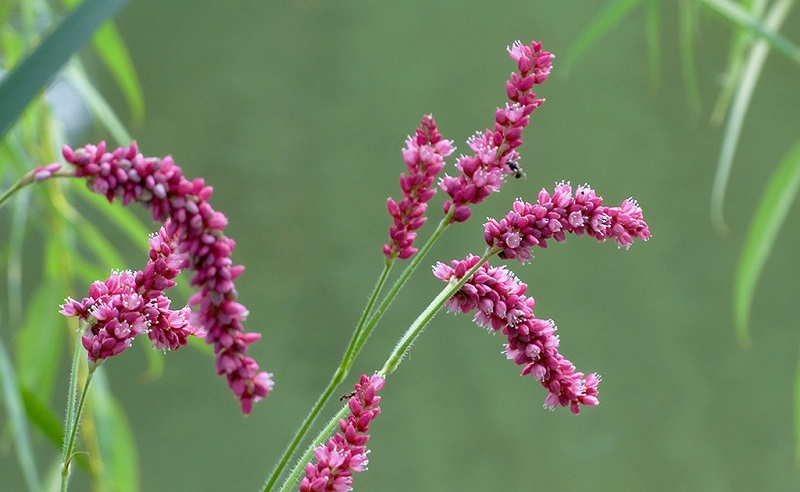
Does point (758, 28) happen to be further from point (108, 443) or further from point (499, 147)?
point (108, 443)

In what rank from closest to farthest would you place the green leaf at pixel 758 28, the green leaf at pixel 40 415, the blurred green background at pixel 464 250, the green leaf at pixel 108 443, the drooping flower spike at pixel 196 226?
the drooping flower spike at pixel 196 226, the green leaf at pixel 40 415, the green leaf at pixel 758 28, the green leaf at pixel 108 443, the blurred green background at pixel 464 250

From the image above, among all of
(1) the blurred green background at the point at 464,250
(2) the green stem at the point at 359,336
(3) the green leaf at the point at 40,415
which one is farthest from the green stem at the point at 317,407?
(1) the blurred green background at the point at 464,250

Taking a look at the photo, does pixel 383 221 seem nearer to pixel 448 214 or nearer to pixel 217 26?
pixel 217 26

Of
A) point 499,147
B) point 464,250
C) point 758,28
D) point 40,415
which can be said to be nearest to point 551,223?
point 499,147

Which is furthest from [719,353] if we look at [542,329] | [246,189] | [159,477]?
[542,329]

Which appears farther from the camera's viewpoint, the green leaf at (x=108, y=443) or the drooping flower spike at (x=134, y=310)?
the green leaf at (x=108, y=443)

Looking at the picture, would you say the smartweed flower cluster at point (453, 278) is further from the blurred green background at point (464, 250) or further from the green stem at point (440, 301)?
the blurred green background at point (464, 250)

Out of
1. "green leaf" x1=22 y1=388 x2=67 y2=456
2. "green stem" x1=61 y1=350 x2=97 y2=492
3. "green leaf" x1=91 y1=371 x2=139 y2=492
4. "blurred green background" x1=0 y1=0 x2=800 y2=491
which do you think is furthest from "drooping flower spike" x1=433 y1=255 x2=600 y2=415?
"blurred green background" x1=0 y1=0 x2=800 y2=491
